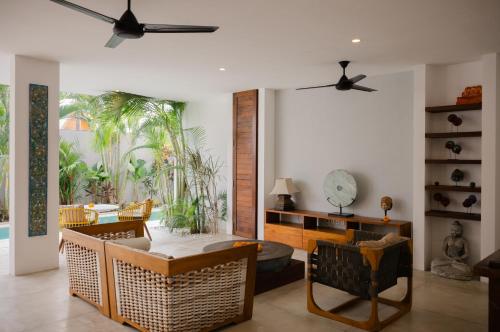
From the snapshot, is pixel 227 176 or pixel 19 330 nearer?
pixel 19 330

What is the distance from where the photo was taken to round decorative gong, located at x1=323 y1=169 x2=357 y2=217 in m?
5.92

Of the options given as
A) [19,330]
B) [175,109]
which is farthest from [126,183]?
[19,330]

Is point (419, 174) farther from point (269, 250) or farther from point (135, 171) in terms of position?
point (135, 171)

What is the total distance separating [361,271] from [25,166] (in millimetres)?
3866

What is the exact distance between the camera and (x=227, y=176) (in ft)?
25.4

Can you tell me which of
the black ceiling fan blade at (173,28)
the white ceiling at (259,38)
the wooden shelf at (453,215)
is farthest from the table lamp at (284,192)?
the black ceiling fan blade at (173,28)

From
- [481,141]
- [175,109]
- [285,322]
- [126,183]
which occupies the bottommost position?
[285,322]

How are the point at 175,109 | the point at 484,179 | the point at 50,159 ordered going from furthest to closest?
1. the point at 175,109
2. the point at 50,159
3. the point at 484,179

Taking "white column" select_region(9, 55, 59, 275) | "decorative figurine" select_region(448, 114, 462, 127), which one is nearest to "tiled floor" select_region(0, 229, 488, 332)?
"white column" select_region(9, 55, 59, 275)

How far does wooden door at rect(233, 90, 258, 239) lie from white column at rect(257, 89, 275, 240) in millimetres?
78

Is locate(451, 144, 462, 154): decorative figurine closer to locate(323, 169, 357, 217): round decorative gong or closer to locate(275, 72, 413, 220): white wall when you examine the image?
locate(275, 72, 413, 220): white wall

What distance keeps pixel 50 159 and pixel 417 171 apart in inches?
178

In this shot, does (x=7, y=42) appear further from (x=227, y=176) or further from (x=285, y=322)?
(x=227, y=176)

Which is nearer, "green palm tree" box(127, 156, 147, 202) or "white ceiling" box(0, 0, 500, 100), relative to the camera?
"white ceiling" box(0, 0, 500, 100)
